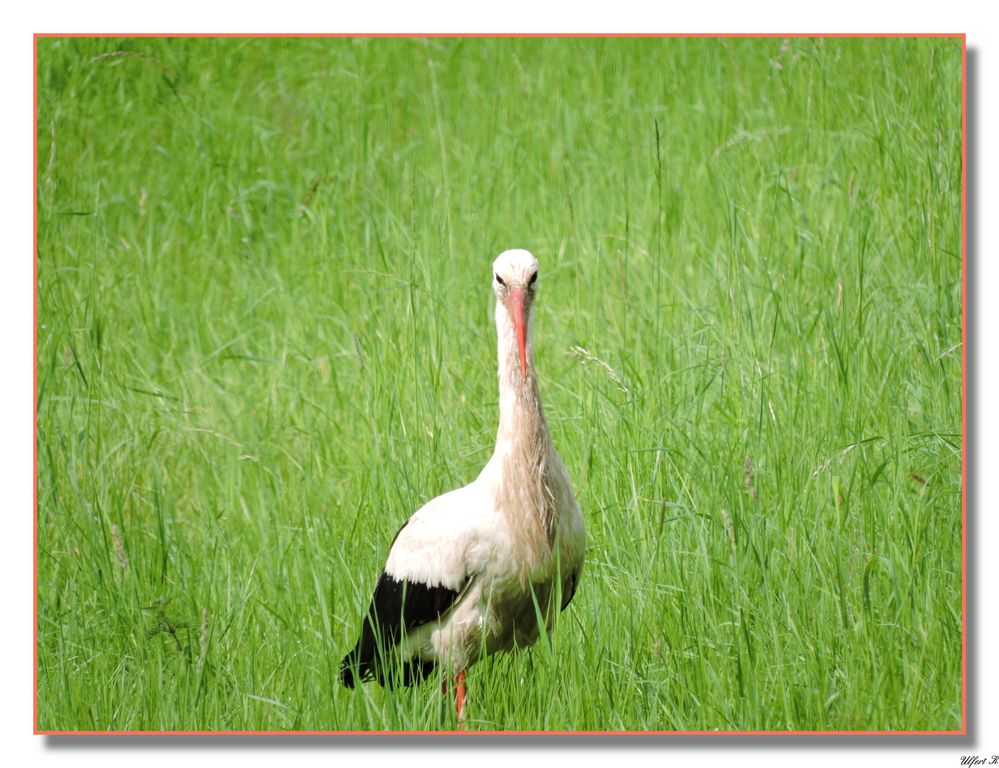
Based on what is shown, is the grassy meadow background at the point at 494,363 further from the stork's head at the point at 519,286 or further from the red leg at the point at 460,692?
the stork's head at the point at 519,286

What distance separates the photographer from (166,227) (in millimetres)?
3297

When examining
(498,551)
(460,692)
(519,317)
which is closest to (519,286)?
(519,317)

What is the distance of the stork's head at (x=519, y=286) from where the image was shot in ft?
7.63

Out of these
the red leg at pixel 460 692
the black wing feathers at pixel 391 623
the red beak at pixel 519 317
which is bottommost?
the red leg at pixel 460 692

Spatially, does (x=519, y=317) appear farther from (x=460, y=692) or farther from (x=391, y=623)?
(x=460, y=692)

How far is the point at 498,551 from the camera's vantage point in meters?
2.42

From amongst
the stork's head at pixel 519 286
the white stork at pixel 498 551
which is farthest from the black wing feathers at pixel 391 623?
the stork's head at pixel 519 286

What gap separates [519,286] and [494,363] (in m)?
0.84

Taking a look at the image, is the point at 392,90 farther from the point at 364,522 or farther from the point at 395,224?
the point at 364,522

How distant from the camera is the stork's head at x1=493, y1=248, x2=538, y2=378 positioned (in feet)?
7.63

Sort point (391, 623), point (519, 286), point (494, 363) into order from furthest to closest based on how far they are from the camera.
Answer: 1. point (494, 363)
2. point (391, 623)
3. point (519, 286)

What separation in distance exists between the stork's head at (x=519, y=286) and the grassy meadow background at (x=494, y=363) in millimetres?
484

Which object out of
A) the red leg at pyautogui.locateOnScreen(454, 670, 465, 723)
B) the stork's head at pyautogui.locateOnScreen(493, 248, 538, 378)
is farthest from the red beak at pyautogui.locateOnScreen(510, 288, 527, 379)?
the red leg at pyautogui.locateOnScreen(454, 670, 465, 723)
